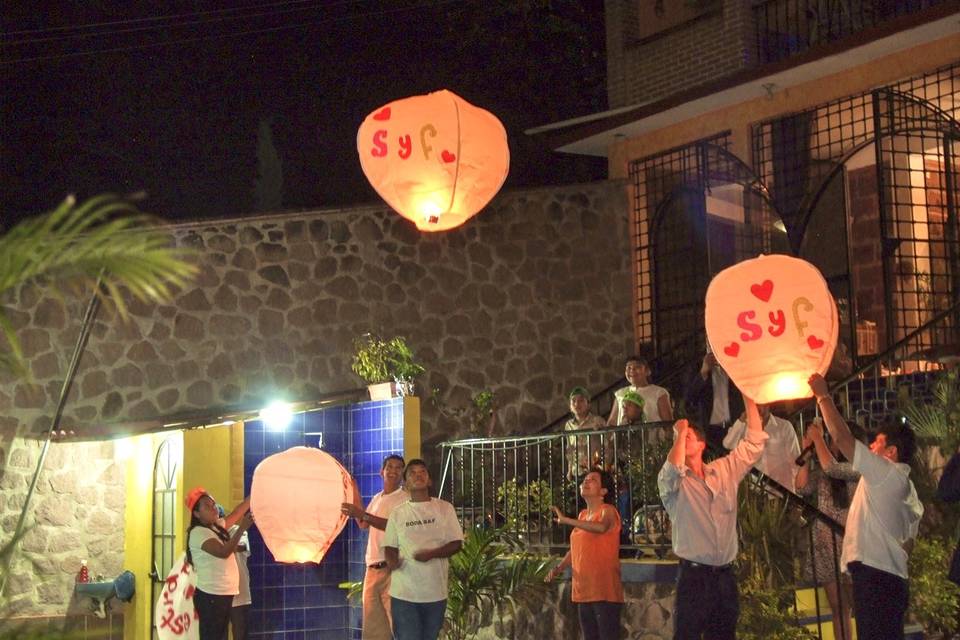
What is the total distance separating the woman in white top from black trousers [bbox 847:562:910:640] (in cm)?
439

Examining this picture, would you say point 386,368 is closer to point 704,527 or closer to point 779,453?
point 779,453

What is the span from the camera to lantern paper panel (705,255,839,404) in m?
7.34

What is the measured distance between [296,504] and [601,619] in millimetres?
2141

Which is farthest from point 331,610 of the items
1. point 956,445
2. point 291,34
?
point 291,34

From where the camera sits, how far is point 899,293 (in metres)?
13.7

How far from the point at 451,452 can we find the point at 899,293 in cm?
507

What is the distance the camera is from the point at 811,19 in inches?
575

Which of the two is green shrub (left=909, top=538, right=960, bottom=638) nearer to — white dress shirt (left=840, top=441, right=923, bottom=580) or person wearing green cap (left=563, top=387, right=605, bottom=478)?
white dress shirt (left=840, top=441, right=923, bottom=580)

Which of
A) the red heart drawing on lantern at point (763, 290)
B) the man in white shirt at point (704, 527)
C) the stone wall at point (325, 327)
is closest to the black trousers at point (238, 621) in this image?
the stone wall at point (325, 327)

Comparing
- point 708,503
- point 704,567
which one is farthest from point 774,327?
point 704,567

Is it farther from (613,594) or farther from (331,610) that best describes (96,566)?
(613,594)

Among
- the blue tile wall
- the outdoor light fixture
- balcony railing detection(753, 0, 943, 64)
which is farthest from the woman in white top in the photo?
balcony railing detection(753, 0, 943, 64)

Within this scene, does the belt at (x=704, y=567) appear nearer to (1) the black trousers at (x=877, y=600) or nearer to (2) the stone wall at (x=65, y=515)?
(1) the black trousers at (x=877, y=600)

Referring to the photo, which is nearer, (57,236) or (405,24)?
(57,236)
